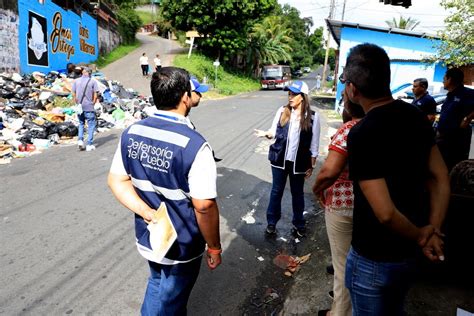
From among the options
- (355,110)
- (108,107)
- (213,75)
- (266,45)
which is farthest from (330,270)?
(266,45)

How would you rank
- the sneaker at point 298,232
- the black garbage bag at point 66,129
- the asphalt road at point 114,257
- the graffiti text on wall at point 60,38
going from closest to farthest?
the asphalt road at point 114,257, the sneaker at point 298,232, the black garbage bag at point 66,129, the graffiti text on wall at point 60,38

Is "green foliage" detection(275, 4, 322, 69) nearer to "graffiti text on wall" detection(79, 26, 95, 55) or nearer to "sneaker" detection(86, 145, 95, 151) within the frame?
"graffiti text on wall" detection(79, 26, 95, 55)

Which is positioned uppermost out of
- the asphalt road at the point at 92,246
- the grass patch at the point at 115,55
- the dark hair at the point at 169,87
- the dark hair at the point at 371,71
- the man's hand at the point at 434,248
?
the grass patch at the point at 115,55

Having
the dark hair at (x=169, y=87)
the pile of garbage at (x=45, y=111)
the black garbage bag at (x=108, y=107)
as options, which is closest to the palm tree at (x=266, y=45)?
the pile of garbage at (x=45, y=111)

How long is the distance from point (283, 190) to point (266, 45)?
36794mm

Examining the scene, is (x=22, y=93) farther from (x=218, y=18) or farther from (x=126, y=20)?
(x=126, y=20)

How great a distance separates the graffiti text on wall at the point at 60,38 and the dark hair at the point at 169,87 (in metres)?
17.8

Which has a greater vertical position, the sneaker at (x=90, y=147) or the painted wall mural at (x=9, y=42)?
the painted wall mural at (x=9, y=42)

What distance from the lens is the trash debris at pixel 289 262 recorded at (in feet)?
11.9

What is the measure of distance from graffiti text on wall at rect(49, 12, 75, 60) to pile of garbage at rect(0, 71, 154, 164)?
256 centimetres

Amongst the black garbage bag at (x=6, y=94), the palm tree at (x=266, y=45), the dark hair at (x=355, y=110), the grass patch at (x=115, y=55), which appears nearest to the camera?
the dark hair at (x=355, y=110)

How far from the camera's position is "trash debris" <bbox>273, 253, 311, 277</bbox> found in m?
3.63

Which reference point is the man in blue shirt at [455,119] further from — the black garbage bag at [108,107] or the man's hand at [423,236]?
the black garbage bag at [108,107]

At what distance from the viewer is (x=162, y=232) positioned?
195 centimetres
